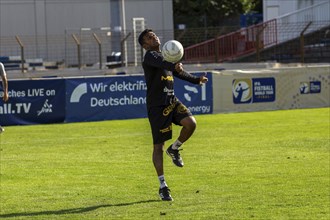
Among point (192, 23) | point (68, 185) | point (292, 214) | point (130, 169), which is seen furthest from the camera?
point (192, 23)

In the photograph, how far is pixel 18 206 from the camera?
450 inches

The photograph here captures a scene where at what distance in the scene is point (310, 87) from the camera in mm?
30438

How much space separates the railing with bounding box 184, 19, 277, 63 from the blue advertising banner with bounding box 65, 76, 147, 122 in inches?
464

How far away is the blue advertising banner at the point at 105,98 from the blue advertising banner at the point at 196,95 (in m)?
1.17

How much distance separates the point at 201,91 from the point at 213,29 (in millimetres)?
12291

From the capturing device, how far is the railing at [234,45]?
1569 inches

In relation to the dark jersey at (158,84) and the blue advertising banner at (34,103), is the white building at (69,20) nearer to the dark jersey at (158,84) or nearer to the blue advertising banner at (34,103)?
the blue advertising banner at (34,103)

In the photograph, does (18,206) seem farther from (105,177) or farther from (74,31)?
(74,31)

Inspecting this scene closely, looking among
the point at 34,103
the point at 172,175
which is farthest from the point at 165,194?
the point at 34,103

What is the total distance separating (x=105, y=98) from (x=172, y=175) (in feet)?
42.9

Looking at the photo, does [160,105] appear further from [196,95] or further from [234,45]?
[234,45]

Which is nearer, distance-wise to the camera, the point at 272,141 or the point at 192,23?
the point at 272,141

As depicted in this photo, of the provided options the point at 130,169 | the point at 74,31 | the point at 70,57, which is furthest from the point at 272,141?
the point at 74,31

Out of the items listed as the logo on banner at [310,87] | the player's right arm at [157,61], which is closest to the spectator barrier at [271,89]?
the logo on banner at [310,87]
